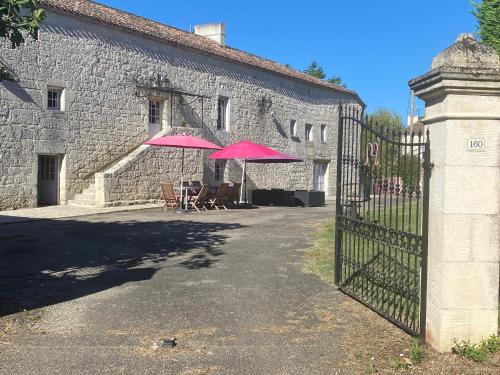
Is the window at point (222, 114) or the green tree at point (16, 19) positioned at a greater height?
the window at point (222, 114)

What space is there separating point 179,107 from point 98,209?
6.63 metres

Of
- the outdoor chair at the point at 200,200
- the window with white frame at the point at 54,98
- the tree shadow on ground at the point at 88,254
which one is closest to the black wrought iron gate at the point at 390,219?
the tree shadow on ground at the point at 88,254

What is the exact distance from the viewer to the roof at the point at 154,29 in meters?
17.4

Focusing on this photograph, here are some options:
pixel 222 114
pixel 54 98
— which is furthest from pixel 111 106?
pixel 222 114

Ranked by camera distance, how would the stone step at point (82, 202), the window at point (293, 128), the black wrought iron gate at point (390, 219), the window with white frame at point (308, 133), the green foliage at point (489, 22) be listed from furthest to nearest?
the window with white frame at point (308, 133) → the window at point (293, 128) → the stone step at point (82, 202) → the green foliage at point (489, 22) → the black wrought iron gate at point (390, 219)

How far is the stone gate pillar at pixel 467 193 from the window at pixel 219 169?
18853 millimetres

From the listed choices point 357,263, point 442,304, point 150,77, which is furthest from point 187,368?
point 150,77

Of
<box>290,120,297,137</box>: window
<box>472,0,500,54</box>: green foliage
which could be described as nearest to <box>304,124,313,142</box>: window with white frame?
<box>290,120,297,137</box>: window

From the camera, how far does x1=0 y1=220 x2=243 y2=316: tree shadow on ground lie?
6312mm

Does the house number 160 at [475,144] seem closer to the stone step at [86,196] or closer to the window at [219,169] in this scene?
the stone step at [86,196]

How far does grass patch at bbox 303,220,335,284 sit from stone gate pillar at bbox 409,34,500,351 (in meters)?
2.62

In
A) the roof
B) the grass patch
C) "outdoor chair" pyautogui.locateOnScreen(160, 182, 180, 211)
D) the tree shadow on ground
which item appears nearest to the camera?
the tree shadow on ground

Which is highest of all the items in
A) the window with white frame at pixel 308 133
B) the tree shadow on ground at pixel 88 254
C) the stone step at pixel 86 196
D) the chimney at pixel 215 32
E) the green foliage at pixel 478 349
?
the chimney at pixel 215 32

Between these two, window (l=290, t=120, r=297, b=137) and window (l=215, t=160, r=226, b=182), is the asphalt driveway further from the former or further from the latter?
window (l=290, t=120, r=297, b=137)
